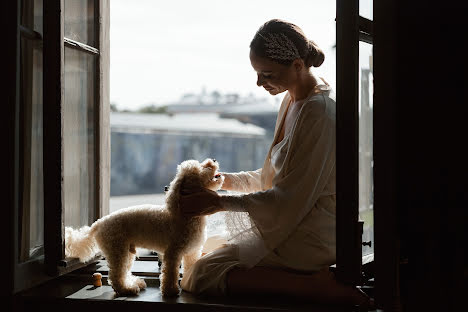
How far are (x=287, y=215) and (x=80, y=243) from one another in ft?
2.80

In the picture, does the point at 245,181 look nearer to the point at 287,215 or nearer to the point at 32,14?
the point at 287,215

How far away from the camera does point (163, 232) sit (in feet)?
6.20

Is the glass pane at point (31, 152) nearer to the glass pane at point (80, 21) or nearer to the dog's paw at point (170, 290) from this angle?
the glass pane at point (80, 21)

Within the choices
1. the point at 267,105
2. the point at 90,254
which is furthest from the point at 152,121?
the point at 90,254

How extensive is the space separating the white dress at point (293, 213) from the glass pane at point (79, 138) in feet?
2.39
